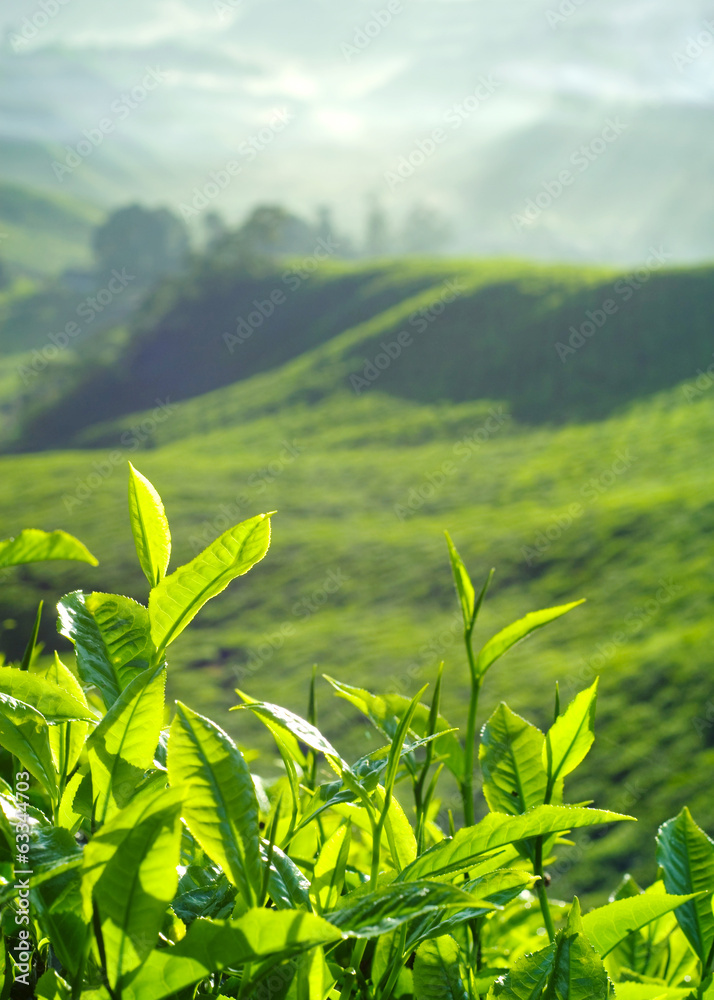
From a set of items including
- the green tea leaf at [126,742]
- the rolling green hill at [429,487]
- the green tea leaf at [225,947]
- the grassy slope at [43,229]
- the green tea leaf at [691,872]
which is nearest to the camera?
the green tea leaf at [225,947]

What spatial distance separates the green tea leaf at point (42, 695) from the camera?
0.61 m

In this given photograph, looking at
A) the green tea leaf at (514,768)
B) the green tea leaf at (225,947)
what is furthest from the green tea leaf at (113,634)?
the green tea leaf at (514,768)

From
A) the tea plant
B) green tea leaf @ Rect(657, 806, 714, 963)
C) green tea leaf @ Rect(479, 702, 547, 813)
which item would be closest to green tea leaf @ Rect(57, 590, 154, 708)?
the tea plant

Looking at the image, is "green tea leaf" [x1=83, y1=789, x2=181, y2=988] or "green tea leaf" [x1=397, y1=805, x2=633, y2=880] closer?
"green tea leaf" [x1=83, y1=789, x2=181, y2=988]

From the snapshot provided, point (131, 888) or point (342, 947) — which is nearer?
point (131, 888)

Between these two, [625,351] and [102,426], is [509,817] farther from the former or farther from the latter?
[102,426]

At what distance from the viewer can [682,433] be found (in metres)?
24.5

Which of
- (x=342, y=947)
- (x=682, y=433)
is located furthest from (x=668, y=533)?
(x=342, y=947)

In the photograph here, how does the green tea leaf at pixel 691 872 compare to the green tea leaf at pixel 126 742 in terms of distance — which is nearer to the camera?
the green tea leaf at pixel 126 742

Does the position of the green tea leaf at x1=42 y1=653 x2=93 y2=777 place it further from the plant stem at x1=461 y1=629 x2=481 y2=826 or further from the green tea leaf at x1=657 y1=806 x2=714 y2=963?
the green tea leaf at x1=657 y1=806 x2=714 y2=963

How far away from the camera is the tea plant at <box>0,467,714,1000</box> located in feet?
1.50

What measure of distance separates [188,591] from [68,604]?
0.48 feet

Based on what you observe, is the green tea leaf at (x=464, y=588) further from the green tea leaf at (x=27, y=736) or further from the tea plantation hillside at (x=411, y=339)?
the tea plantation hillside at (x=411, y=339)

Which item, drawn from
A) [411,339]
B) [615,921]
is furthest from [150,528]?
[411,339]
